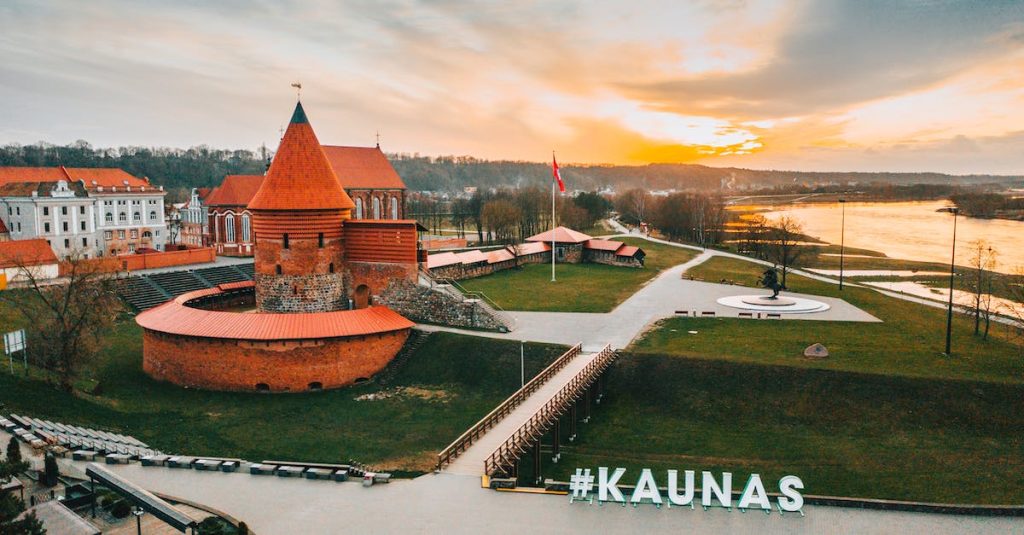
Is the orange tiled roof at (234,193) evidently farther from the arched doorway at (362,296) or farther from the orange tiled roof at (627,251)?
the orange tiled roof at (627,251)

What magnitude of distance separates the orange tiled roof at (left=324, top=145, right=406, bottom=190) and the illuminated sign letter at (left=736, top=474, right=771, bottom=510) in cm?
5557

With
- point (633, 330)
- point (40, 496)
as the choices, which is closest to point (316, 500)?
point (40, 496)

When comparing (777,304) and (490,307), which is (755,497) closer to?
(490,307)

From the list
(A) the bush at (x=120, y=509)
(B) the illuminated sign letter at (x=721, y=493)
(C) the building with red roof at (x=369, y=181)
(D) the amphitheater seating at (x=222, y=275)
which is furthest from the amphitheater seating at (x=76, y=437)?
(C) the building with red roof at (x=369, y=181)

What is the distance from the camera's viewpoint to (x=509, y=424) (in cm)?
2205

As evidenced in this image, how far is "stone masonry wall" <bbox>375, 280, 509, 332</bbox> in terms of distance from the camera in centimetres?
3469

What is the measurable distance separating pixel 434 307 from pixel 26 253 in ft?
96.8

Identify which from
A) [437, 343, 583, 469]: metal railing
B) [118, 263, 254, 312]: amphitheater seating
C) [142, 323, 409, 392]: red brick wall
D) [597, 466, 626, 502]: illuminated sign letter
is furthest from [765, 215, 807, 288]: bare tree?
[118, 263, 254, 312]: amphitheater seating

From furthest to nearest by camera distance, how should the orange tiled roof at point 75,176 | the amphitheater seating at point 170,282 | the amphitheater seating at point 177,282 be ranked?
the orange tiled roof at point 75,176, the amphitheater seating at point 177,282, the amphitheater seating at point 170,282

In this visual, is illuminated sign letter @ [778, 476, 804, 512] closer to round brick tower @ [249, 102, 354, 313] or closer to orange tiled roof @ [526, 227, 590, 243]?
round brick tower @ [249, 102, 354, 313]

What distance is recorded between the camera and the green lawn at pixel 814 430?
20.1 m

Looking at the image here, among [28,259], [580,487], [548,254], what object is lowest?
[580,487]

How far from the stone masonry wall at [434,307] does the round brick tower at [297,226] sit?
12.2 feet

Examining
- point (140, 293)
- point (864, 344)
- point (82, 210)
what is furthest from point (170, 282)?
point (864, 344)
